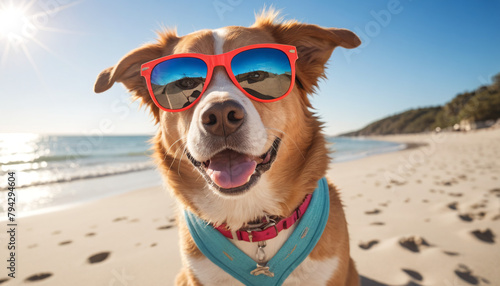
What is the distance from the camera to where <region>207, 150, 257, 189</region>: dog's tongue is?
1.69m

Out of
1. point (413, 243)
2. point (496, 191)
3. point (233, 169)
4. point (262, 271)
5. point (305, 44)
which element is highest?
point (305, 44)

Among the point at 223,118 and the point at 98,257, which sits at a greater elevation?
the point at 223,118

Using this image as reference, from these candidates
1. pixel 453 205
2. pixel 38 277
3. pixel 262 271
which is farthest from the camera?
pixel 453 205

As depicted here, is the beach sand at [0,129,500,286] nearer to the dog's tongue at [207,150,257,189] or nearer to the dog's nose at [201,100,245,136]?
the dog's tongue at [207,150,257,189]

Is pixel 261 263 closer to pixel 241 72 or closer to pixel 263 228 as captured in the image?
pixel 263 228

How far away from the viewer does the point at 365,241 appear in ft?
10.6

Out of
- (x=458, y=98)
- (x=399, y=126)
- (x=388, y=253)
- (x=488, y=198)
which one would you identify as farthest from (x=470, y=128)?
(x=388, y=253)

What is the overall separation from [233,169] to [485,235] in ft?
10.5

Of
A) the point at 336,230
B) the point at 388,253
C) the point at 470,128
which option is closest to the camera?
the point at 336,230

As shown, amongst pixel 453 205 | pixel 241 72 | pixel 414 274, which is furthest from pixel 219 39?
pixel 453 205

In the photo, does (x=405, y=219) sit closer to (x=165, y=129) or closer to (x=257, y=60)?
(x=257, y=60)

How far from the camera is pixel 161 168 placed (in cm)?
221

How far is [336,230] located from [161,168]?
1.48 metres

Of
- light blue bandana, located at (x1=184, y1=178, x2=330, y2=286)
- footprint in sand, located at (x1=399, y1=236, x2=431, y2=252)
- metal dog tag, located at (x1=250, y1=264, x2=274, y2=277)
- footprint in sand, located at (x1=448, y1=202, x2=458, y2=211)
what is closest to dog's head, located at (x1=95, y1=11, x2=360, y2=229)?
light blue bandana, located at (x1=184, y1=178, x2=330, y2=286)
